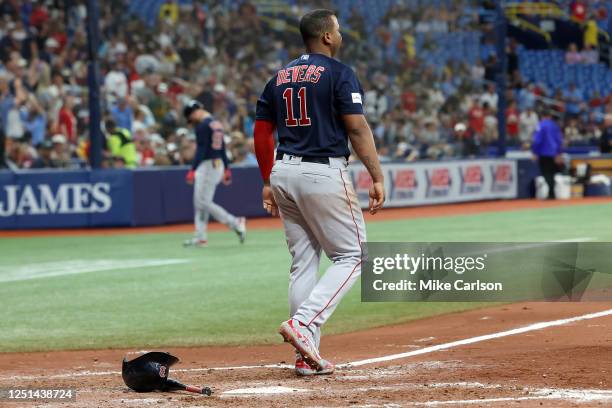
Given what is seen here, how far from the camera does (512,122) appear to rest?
33375 mm

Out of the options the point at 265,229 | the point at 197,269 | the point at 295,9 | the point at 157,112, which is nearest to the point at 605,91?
the point at 295,9

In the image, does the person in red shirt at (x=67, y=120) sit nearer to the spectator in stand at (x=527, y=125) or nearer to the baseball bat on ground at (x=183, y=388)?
the spectator in stand at (x=527, y=125)

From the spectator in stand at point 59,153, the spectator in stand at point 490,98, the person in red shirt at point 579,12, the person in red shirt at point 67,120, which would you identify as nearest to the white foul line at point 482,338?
the spectator in stand at point 59,153

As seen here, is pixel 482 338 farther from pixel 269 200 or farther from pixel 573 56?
pixel 573 56

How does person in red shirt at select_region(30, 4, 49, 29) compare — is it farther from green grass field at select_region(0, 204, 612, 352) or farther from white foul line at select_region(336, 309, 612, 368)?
white foul line at select_region(336, 309, 612, 368)

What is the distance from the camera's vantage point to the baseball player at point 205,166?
16.7 metres

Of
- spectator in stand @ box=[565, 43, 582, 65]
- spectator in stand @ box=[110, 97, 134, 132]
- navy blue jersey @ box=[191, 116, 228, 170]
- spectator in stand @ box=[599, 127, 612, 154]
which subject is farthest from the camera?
spectator in stand @ box=[565, 43, 582, 65]

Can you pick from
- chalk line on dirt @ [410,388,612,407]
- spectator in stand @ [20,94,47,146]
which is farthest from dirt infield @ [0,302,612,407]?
spectator in stand @ [20,94,47,146]

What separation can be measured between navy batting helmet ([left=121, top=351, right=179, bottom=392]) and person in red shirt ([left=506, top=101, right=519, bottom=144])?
27.7 meters

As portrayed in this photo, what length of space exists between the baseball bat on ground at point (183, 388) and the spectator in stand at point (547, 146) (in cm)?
2147

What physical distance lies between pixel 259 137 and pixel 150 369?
1.67 metres

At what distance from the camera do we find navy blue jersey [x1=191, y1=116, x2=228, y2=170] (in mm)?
16703

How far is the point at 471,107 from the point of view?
32188 mm

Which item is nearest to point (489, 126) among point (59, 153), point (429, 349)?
point (59, 153)
